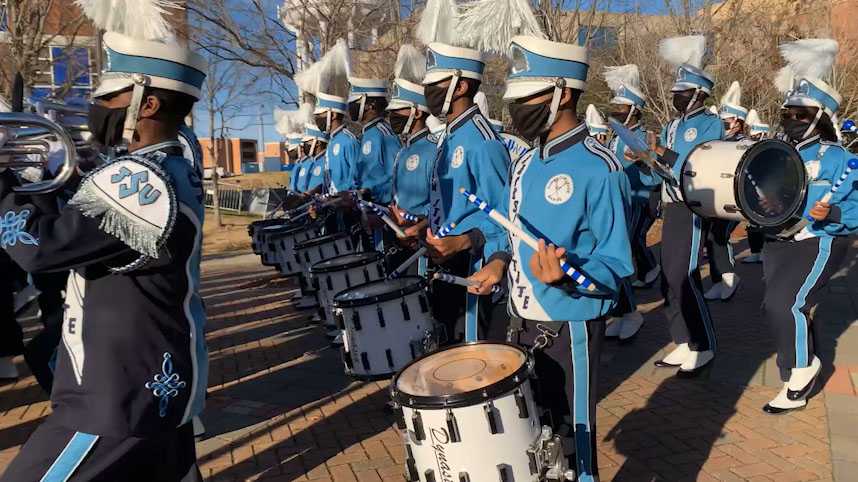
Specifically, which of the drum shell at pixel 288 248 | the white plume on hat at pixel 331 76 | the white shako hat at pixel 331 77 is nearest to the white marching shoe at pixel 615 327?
the drum shell at pixel 288 248

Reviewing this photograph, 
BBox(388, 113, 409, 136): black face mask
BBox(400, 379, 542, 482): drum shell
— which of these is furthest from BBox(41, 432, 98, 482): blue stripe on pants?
BBox(388, 113, 409, 136): black face mask

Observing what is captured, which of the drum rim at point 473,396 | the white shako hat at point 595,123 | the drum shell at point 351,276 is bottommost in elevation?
the drum shell at point 351,276

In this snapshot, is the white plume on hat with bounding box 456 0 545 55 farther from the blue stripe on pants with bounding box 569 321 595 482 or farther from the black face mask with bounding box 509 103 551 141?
the blue stripe on pants with bounding box 569 321 595 482

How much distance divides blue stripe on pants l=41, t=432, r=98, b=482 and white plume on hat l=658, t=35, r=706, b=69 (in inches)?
241

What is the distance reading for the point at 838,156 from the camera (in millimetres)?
4934

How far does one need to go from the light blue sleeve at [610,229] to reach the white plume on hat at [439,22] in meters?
2.65

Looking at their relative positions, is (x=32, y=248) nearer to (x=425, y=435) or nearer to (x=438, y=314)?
(x=425, y=435)

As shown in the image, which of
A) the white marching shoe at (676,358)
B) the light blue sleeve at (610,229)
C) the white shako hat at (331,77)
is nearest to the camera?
the light blue sleeve at (610,229)

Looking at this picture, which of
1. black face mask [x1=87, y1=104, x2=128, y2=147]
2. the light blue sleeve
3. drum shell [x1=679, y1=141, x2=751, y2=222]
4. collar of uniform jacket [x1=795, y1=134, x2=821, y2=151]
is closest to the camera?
black face mask [x1=87, y1=104, x2=128, y2=147]

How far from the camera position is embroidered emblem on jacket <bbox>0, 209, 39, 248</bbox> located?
2.09 m

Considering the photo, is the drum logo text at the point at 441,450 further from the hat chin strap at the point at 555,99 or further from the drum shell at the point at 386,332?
the drum shell at the point at 386,332

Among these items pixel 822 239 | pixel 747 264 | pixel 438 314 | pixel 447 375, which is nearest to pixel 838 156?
pixel 822 239

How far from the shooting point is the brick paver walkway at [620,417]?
414 cm

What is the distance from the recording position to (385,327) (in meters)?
4.36
